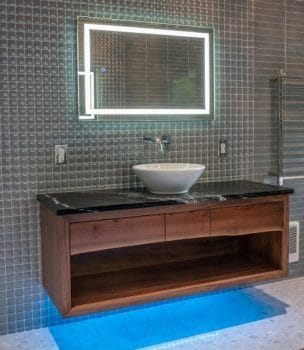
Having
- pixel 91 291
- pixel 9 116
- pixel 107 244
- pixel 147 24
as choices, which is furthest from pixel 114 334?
pixel 147 24

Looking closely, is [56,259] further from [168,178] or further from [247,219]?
[247,219]

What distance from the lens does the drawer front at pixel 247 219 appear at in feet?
8.44

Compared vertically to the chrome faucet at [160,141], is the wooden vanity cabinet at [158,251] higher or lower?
lower

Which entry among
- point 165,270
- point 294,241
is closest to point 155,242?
point 165,270

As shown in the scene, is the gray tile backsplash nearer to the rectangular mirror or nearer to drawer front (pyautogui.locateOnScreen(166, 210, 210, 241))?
the rectangular mirror

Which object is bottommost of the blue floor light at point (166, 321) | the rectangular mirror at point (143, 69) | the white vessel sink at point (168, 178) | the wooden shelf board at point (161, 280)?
the blue floor light at point (166, 321)

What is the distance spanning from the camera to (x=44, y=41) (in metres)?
2.60

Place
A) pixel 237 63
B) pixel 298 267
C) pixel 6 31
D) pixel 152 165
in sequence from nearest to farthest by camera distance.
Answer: pixel 6 31
pixel 152 165
pixel 237 63
pixel 298 267

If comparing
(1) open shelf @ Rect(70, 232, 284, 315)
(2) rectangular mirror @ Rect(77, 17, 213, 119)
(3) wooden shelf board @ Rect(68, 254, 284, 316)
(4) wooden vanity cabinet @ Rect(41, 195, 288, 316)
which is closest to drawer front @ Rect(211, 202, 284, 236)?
(4) wooden vanity cabinet @ Rect(41, 195, 288, 316)

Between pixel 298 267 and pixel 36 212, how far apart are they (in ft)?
6.81

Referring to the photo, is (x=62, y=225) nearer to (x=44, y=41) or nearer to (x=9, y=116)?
(x=9, y=116)

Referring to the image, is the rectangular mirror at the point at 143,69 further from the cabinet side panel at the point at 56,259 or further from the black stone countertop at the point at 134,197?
the cabinet side panel at the point at 56,259

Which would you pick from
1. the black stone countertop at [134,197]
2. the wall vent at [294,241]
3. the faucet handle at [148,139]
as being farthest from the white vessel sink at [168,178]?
the wall vent at [294,241]

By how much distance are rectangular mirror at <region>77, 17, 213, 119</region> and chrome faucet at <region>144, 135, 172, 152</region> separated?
0.47 feet
